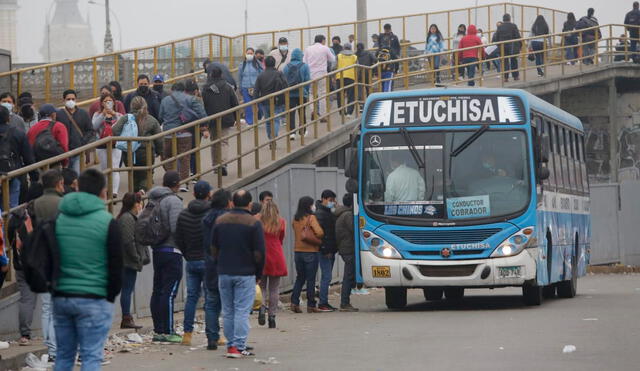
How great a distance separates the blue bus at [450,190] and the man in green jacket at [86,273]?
31.6ft

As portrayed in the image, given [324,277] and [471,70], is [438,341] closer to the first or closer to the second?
[324,277]

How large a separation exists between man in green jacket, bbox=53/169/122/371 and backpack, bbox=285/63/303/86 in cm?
1781

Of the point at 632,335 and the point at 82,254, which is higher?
the point at 82,254

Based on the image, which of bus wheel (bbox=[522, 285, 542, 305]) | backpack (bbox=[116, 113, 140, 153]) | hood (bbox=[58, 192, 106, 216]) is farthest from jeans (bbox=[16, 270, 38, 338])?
bus wheel (bbox=[522, 285, 542, 305])

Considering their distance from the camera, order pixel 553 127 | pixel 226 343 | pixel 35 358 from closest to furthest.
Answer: pixel 35 358, pixel 226 343, pixel 553 127

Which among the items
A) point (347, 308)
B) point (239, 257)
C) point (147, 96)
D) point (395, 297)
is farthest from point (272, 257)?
point (147, 96)

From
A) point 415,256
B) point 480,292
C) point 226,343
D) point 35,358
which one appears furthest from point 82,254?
point 480,292

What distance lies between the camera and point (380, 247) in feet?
60.3

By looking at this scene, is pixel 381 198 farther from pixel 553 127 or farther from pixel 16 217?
pixel 16 217

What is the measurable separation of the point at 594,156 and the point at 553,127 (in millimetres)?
17021

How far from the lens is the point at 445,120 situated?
733 inches

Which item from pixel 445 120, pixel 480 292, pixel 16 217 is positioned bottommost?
pixel 480 292

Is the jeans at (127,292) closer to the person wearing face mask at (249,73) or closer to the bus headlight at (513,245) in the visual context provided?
the bus headlight at (513,245)

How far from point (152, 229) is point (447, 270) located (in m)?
5.33
